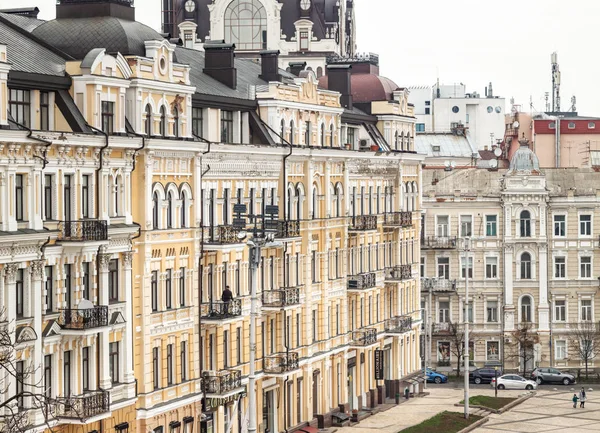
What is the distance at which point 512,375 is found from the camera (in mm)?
102000

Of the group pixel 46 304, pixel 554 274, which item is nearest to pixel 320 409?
pixel 46 304

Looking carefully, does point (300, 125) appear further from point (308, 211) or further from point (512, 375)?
point (512, 375)

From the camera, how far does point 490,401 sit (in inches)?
3639

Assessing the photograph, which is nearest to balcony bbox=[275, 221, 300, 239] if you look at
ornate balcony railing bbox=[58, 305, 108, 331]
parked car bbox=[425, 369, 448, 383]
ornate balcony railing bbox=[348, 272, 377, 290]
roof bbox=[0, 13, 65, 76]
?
ornate balcony railing bbox=[348, 272, 377, 290]

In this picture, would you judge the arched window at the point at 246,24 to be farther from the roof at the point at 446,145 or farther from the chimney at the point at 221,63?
the chimney at the point at 221,63

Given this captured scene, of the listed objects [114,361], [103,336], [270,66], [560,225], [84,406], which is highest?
[270,66]

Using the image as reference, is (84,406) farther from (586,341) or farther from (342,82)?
(586,341)

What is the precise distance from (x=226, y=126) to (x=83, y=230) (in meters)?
16.1

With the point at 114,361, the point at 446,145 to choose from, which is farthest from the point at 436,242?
the point at 114,361

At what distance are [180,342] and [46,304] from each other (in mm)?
10610

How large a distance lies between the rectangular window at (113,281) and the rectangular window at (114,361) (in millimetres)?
1613

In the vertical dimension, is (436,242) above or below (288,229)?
below

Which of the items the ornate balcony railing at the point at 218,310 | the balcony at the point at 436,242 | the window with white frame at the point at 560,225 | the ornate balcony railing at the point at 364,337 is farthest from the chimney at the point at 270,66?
the window with white frame at the point at 560,225

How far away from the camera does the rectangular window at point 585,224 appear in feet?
359
